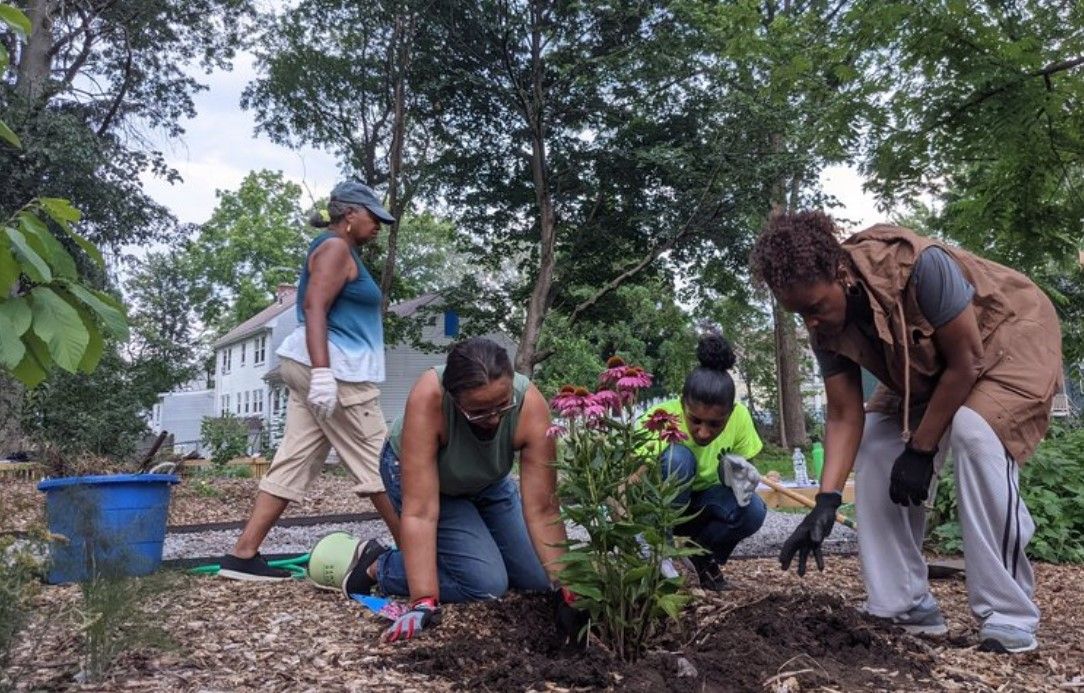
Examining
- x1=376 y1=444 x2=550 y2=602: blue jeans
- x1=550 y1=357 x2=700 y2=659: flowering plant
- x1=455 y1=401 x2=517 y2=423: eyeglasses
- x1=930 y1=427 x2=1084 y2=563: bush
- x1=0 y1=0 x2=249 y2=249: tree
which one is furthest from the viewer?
x1=0 y1=0 x2=249 y2=249: tree

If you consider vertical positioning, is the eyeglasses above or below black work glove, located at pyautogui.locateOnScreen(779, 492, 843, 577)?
above

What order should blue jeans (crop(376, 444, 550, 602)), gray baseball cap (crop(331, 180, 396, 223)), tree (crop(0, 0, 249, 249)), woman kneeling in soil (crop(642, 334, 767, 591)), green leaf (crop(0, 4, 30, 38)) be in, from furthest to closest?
tree (crop(0, 0, 249, 249)), gray baseball cap (crop(331, 180, 396, 223)), woman kneeling in soil (crop(642, 334, 767, 591)), blue jeans (crop(376, 444, 550, 602)), green leaf (crop(0, 4, 30, 38))

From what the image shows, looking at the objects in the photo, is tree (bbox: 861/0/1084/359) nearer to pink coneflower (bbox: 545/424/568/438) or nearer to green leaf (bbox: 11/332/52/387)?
pink coneflower (bbox: 545/424/568/438)

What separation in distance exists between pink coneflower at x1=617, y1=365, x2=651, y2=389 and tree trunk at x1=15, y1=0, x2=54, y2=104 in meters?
13.7

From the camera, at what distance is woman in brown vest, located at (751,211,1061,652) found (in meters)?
2.50

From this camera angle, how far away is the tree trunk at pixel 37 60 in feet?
43.8

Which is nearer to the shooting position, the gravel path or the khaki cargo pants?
the khaki cargo pants

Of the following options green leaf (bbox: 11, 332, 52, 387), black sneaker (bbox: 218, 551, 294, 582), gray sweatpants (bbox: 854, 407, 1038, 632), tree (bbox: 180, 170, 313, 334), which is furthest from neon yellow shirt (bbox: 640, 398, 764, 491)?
tree (bbox: 180, 170, 313, 334)

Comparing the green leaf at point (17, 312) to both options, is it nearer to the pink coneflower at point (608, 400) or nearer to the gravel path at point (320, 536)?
the pink coneflower at point (608, 400)

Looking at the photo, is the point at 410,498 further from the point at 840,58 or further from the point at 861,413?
the point at 840,58

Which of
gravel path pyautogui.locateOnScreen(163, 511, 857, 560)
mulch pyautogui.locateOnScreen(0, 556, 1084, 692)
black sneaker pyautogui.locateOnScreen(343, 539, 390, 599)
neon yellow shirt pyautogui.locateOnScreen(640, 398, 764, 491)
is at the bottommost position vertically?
gravel path pyautogui.locateOnScreen(163, 511, 857, 560)

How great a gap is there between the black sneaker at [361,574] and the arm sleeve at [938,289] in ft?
6.99

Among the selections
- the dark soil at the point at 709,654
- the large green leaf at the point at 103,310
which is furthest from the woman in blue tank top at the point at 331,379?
the large green leaf at the point at 103,310

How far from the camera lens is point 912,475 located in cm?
265
